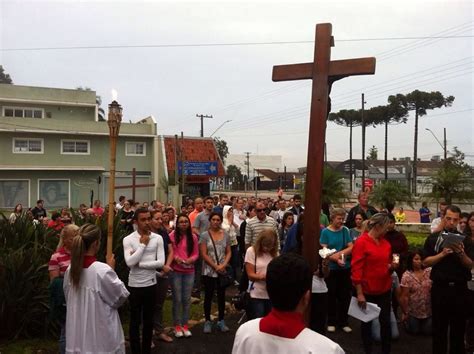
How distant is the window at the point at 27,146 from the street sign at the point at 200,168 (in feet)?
31.3

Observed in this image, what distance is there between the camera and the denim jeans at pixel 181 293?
6.04 meters

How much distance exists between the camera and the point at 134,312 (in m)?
5.12

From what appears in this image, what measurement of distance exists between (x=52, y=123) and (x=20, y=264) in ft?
86.2

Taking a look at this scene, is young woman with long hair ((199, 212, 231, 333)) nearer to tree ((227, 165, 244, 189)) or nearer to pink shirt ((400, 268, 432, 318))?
pink shirt ((400, 268, 432, 318))

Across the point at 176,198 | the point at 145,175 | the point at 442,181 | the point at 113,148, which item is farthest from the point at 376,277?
the point at 145,175

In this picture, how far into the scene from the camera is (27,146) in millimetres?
29188

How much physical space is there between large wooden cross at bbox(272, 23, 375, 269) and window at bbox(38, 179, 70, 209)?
27662 mm

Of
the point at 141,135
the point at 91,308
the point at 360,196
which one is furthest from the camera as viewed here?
the point at 141,135

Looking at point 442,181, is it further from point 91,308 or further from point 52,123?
point 52,123

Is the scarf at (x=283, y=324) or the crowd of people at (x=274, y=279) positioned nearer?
the scarf at (x=283, y=324)

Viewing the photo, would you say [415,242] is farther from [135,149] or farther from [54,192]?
[54,192]

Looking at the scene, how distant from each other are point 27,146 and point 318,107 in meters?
29.2

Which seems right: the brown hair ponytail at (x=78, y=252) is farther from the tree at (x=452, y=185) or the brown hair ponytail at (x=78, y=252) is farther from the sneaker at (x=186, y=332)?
the tree at (x=452, y=185)

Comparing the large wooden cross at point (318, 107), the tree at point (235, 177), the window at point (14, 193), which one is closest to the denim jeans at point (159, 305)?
the large wooden cross at point (318, 107)
